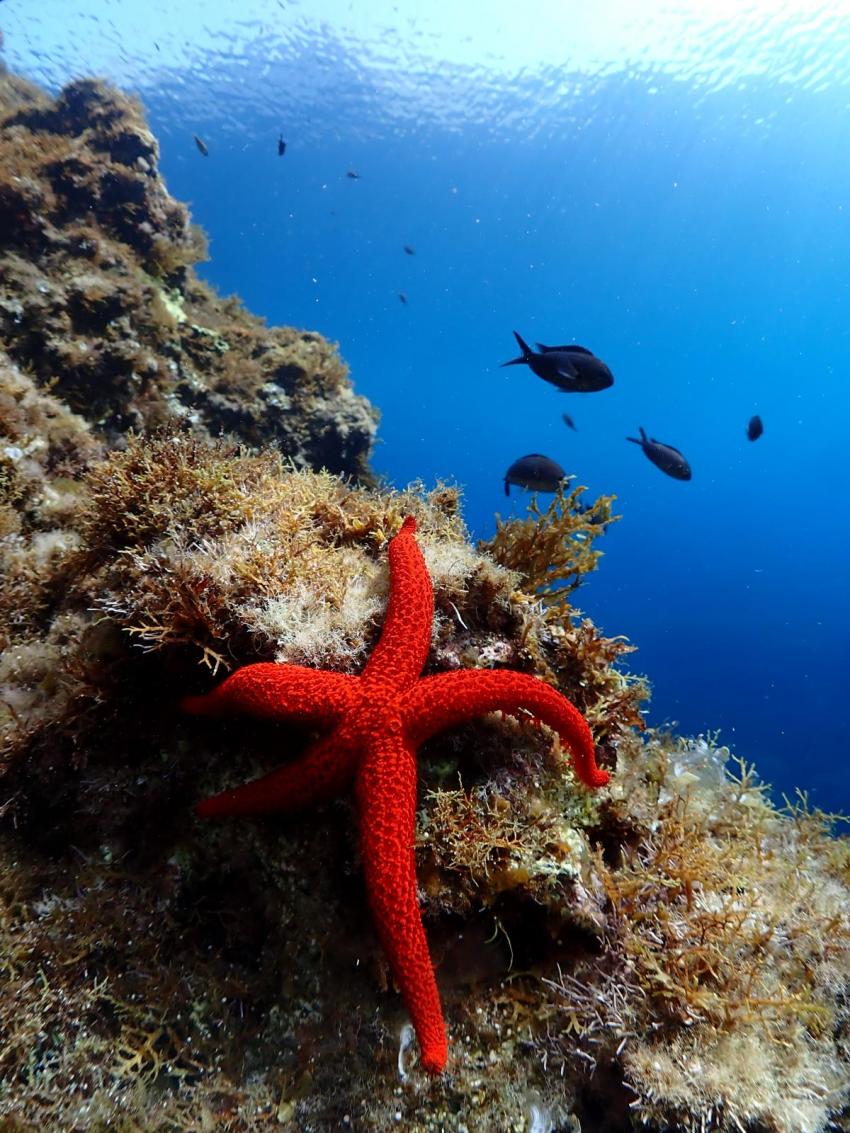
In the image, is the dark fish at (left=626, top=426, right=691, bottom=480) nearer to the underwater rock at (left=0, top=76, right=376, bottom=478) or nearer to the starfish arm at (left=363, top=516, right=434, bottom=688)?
the underwater rock at (left=0, top=76, right=376, bottom=478)

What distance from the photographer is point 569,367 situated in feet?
21.7

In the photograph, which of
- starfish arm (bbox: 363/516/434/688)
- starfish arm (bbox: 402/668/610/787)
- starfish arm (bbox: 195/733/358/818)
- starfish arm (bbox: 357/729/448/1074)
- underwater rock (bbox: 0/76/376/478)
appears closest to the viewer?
starfish arm (bbox: 357/729/448/1074)

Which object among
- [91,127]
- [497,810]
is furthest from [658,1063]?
[91,127]

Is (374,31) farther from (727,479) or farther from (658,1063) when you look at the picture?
(727,479)

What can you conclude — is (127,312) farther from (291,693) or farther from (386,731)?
(386,731)

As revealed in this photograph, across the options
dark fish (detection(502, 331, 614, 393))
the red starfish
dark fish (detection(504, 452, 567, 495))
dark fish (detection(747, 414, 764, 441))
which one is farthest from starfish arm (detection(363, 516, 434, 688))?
dark fish (detection(747, 414, 764, 441))

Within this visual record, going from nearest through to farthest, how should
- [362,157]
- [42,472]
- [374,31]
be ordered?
1. [42,472]
2. [374,31]
3. [362,157]

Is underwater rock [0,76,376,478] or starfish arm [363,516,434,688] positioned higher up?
underwater rock [0,76,376,478]

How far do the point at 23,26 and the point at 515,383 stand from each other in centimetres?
14170

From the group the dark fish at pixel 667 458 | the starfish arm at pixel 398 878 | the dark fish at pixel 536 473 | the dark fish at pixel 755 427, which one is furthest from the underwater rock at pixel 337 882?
the dark fish at pixel 755 427

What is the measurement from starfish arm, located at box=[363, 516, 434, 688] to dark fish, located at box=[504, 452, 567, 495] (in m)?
4.35

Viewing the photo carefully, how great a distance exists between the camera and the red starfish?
2.57m

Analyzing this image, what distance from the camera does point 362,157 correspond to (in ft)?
196

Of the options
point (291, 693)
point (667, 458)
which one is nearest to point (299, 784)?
point (291, 693)
